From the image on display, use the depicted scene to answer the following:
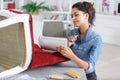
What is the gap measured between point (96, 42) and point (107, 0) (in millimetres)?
4494

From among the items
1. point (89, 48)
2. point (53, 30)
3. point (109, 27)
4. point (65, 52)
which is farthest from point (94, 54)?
point (109, 27)

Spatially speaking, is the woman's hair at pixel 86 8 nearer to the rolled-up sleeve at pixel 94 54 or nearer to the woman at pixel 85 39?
the woman at pixel 85 39

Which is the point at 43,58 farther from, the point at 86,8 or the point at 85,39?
the point at 86,8

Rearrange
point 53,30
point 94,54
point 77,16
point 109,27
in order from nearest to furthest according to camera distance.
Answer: point 94,54
point 77,16
point 53,30
point 109,27

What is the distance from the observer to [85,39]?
5.57 feet

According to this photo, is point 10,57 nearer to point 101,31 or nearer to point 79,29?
point 79,29

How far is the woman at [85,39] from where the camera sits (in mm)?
1575

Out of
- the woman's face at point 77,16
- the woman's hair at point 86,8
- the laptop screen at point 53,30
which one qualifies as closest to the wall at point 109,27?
the laptop screen at point 53,30

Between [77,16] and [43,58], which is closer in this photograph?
[43,58]

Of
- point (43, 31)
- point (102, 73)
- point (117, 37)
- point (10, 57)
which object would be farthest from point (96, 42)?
point (117, 37)

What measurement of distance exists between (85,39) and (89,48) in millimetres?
89

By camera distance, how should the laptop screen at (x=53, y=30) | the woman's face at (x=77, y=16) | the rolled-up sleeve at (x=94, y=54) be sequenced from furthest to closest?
the laptop screen at (x=53, y=30) → the woman's face at (x=77, y=16) → the rolled-up sleeve at (x=94, y=54)

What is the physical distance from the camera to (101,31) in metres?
6.11

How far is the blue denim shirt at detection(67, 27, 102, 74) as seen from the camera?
156 centimetres
